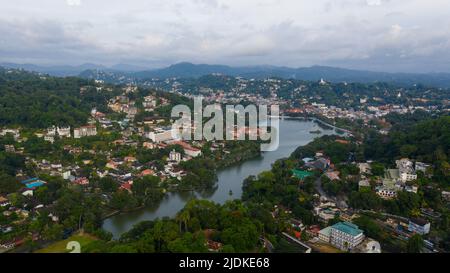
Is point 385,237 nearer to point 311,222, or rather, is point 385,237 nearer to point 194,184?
point 311,222

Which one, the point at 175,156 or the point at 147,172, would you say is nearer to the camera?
the point at 147,172

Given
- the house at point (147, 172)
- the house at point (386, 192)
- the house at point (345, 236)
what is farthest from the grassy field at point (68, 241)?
the house at point (386, 192)

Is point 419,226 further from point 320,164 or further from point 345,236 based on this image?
point 320,164

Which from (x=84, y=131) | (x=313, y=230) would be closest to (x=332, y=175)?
(x=313, y=230)

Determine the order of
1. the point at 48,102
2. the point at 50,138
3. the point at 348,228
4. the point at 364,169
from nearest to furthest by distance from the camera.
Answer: the point at 348,228
the point at 364,169
the point at 50,138
the point at 48,102

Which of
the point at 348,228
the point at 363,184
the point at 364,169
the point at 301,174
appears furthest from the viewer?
the point at 364,169

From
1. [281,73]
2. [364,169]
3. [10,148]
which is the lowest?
[364,169]

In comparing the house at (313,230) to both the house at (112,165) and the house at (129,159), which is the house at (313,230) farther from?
the house at (129,159)

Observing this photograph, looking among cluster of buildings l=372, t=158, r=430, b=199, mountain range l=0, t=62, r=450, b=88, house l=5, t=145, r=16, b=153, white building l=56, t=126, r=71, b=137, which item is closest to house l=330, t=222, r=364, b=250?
cluster of buildings l=372, t=158, r=430, b=199

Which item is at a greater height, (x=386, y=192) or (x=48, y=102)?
(x=48, y=102)
